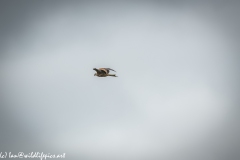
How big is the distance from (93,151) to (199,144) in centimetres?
4424

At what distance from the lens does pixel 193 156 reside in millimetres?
87875

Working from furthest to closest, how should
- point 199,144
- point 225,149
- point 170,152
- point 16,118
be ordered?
point 16,118 < point 199,144 < point 225,149 < point 170,152

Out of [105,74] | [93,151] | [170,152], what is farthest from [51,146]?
[105,74]

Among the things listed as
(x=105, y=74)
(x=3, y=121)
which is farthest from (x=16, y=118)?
(x=105, y=74)

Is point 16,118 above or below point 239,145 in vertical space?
above

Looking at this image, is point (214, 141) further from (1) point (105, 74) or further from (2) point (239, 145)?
(1) point (105, 74)

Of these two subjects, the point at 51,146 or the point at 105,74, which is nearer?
the point at 105,74

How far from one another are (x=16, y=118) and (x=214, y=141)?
147m

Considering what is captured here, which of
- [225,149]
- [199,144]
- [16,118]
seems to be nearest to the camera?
[225,149]

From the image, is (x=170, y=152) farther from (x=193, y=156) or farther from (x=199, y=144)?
(x=199, y=144)

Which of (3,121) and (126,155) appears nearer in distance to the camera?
(126,155)

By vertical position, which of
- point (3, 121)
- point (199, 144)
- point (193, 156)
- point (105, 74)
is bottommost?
point (105, 74)

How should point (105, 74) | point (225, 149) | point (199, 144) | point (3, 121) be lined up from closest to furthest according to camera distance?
point (105, 74) → point (225, 149) → point (199, 144) → point (3, 121)

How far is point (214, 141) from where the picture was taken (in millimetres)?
108750
